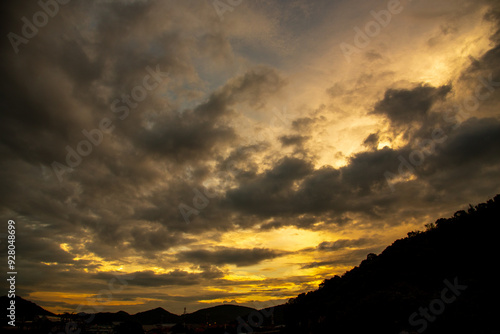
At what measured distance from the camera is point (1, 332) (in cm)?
4444

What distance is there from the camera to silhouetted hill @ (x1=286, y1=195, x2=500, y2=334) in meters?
23.8

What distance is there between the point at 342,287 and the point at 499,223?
90.6 ft

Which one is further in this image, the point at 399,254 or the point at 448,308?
the point at 399,254

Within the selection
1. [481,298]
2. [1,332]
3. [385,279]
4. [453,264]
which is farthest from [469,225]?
[1,332]

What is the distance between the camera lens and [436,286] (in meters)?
30.7

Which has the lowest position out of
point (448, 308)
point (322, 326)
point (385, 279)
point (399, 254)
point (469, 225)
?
point (322, 326)

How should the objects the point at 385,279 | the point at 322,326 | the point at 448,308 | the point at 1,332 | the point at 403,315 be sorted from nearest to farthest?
1. the point at 448,308
2. the point at 403,315
3. the point at 322,326
4. the point at 385,279
5. the point at 1,332

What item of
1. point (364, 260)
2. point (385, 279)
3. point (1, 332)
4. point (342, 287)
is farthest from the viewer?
point (364, 260)

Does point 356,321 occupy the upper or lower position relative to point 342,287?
lower

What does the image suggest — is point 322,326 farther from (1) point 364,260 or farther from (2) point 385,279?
(1) point 364,260

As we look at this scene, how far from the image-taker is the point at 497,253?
1209 inches

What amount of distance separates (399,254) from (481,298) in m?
19.9

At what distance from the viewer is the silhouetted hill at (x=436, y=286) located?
2378 centimetres

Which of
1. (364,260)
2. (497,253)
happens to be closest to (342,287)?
(364,260)
